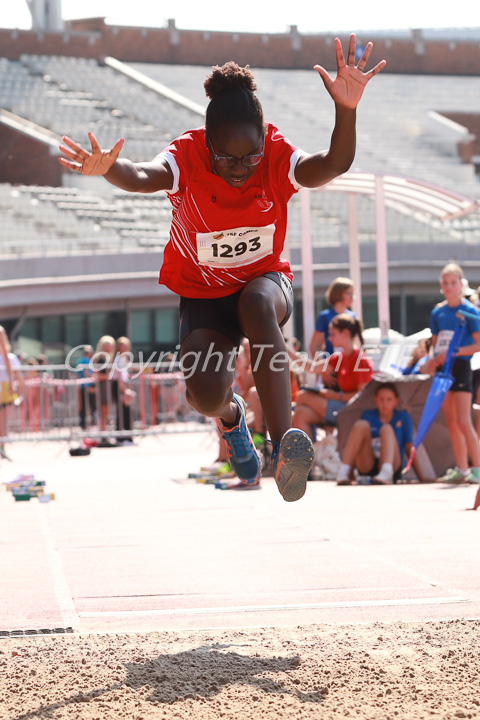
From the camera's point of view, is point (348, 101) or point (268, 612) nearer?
point (348, 101)

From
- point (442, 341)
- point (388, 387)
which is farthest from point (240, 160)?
point (442, 341)

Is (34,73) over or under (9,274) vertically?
over

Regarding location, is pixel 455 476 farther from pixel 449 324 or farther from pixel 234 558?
pixel 234 558

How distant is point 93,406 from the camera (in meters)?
16.8

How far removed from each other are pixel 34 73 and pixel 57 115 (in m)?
5.56

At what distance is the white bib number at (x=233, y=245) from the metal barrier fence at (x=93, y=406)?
10601 millimetres

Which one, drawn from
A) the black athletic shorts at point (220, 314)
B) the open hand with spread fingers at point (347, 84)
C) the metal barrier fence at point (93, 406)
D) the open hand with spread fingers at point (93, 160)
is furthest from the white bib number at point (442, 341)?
the metal barrier fence at point (93, 406)

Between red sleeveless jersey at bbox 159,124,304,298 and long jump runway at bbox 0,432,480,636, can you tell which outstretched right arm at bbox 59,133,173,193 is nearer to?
red sleeveless jersey at bbox 159,124,304,298

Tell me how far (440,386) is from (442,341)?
1.58 ft

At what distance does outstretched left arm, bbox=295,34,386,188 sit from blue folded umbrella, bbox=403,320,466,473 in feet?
18.3

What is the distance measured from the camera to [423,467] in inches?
402

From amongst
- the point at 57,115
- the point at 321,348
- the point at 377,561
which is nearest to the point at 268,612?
the point at 377,561

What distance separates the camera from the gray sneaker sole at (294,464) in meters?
4.14

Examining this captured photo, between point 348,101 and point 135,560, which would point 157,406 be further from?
point 348,101
